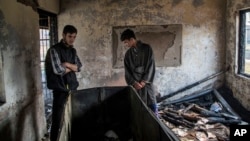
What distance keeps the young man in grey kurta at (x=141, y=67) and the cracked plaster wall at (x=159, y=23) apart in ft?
6.56

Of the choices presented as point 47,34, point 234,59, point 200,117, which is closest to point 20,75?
point 47,34

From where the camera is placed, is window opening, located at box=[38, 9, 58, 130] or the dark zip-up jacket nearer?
the dark zip-up jacket

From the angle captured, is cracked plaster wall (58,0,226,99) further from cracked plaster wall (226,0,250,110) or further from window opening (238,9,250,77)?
window opening (238,9,250,77)

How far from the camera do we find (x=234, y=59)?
5.25 metres

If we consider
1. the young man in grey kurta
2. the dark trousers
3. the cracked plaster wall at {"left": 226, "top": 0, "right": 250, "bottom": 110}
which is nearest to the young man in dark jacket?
the dark trousers

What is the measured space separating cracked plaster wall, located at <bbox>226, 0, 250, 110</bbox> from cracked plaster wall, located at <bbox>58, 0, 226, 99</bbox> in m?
0.19

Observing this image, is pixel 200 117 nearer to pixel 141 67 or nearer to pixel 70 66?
pixel 141 67

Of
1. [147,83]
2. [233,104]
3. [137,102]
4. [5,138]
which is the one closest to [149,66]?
[147,83]

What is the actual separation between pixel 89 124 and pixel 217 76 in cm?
351

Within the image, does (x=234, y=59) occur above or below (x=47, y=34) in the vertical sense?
below

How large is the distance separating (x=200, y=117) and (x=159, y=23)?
6.82 feet

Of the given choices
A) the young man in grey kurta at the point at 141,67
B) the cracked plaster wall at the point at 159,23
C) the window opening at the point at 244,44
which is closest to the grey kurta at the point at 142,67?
the young man in grey kurta at the point at 141,67

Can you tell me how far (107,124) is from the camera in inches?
125

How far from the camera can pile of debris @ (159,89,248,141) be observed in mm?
3941
